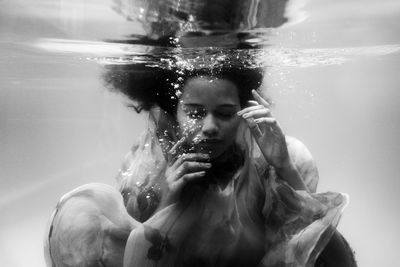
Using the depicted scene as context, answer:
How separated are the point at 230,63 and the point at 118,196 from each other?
1.44ft

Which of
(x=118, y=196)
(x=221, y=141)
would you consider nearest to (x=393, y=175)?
(x=221, y=141)

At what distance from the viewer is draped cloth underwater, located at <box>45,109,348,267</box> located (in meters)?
1.04

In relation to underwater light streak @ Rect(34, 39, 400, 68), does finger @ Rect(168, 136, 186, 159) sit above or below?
Answer: below

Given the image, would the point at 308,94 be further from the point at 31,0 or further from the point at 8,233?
the point at 8,233

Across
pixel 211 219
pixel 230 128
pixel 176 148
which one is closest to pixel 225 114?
pixel 230 128

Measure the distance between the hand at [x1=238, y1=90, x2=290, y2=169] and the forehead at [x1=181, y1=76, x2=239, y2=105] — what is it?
4cm

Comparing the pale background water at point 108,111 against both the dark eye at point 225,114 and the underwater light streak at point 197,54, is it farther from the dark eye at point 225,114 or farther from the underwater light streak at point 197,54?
the dark eye at point 225,114

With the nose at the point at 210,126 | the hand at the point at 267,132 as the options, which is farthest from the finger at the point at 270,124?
the nose at the point at 210,126

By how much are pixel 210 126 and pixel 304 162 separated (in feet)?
1.02

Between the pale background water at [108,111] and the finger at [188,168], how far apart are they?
0.20 metres

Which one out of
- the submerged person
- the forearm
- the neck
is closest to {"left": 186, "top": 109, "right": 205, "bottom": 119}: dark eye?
the submerged person

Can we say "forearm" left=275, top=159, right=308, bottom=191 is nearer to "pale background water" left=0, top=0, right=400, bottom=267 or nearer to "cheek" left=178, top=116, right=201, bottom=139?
"pale background water" left=0, top=0, right=400, bottom=267

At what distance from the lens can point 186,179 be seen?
1030 millimetres

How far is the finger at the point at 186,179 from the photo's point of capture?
103 cm
